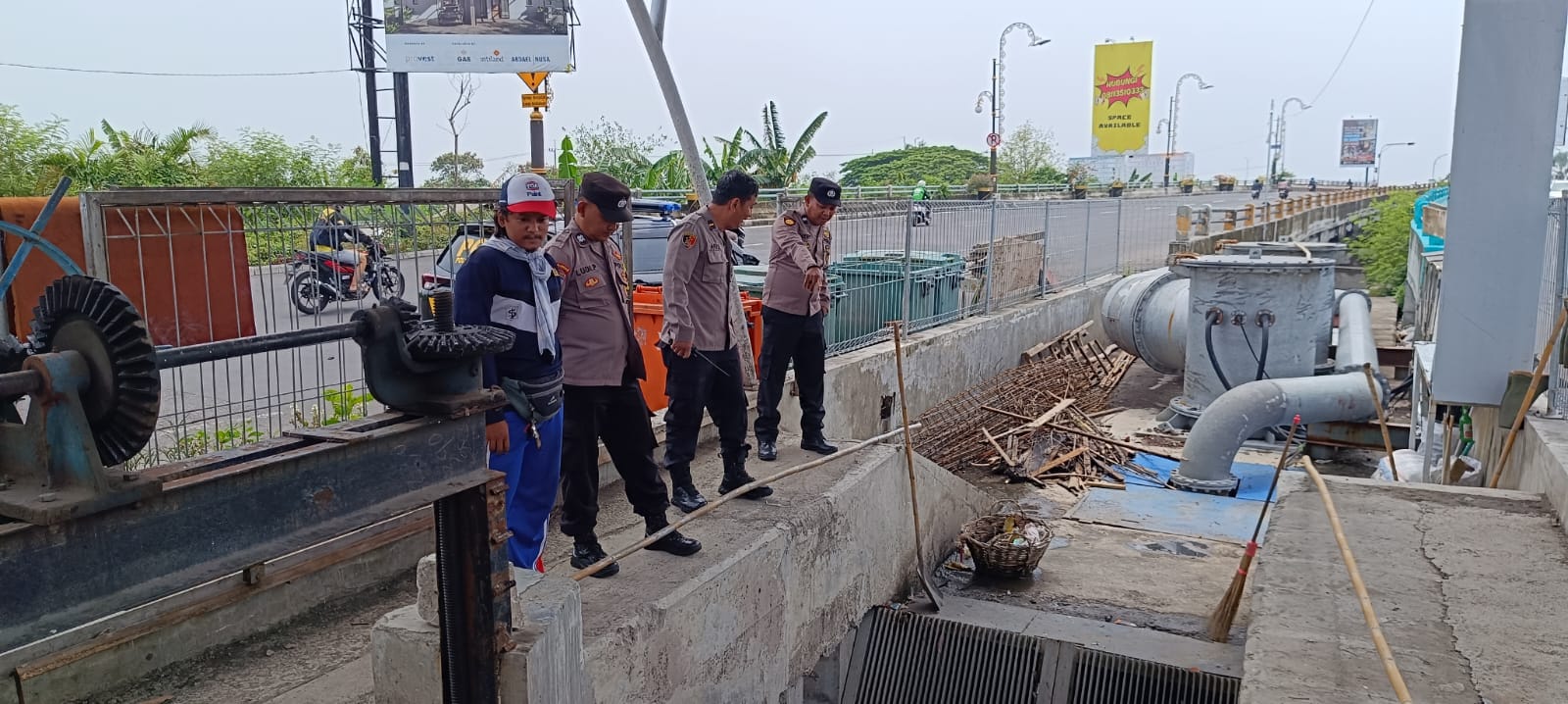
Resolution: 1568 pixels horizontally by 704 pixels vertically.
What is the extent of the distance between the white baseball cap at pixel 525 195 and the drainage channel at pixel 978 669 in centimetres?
342

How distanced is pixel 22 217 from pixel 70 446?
2612 millimetres

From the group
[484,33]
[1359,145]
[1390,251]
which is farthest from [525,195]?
[1359,145]

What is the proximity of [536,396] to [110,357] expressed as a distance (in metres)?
2.09

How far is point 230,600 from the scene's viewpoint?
3.84 m

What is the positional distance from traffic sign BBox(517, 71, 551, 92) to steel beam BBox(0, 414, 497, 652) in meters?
20.2

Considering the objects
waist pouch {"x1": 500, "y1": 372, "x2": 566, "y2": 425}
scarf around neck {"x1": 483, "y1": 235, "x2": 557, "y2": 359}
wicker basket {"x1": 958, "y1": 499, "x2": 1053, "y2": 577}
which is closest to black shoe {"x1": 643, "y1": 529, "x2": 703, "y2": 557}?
waist pouch {"x1": 500, "y1": 372, "x2": 566, "y2": 425}

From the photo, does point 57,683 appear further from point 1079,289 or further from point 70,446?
point 1079,289

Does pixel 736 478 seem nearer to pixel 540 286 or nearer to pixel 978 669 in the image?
pixel 978 669

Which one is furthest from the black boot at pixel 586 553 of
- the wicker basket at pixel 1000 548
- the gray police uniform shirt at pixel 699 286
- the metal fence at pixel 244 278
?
the wicker basket at pixel 1000 548

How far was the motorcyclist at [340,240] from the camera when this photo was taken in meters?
4.14

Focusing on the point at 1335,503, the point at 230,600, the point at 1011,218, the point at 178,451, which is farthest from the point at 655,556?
the point at 1011,218

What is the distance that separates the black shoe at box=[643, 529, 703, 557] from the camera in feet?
14.5

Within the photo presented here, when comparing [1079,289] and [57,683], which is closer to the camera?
[57,683]

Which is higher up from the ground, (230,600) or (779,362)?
(779,362)
